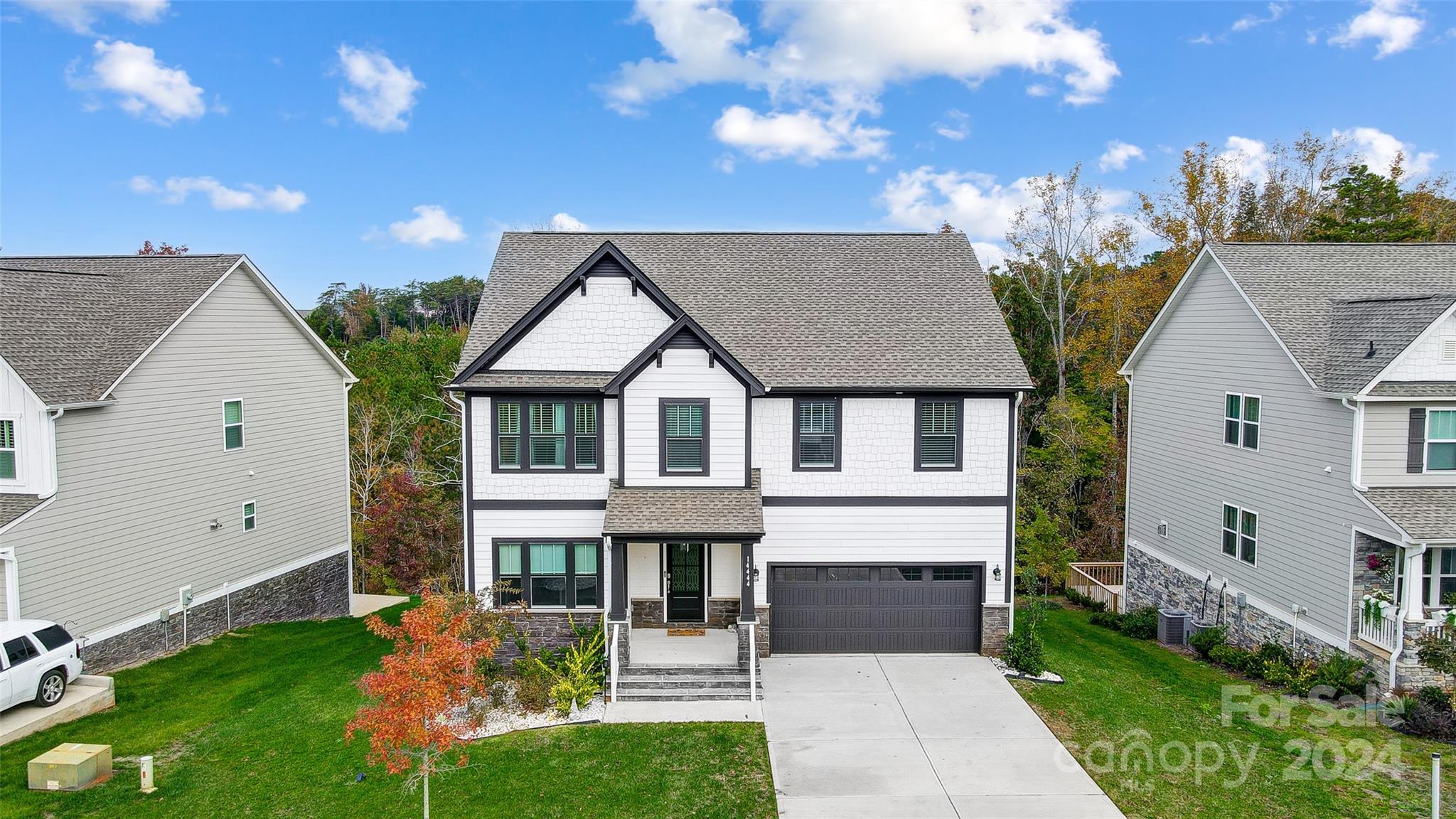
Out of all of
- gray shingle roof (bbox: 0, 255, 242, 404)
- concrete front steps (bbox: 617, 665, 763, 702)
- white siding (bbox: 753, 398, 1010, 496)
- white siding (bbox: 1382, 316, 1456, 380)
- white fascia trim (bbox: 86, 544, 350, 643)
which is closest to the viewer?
concrete front steps (bbox: 617, 665, 763, 702)

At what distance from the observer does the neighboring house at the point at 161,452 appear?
48.4ft

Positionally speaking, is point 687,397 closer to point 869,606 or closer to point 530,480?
point 530,480

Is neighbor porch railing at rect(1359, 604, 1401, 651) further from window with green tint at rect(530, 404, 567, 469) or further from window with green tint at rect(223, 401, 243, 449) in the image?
window with green tint at rect(223, 401, 243, 449)

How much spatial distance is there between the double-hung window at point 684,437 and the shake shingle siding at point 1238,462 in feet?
39.8

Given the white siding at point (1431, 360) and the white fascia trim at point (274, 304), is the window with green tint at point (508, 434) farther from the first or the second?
the white siding at point (1431, 360)

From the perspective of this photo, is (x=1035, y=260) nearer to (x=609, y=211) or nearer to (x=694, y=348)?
(x=609, y=211)

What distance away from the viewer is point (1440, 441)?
1534cm

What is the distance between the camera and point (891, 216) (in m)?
39.4

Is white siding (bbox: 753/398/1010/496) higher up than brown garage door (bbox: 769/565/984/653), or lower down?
higher up

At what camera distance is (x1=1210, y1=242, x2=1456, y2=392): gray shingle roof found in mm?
15422

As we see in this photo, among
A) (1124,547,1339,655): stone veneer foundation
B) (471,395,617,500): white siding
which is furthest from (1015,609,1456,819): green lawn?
(471,395,617,500): white siding

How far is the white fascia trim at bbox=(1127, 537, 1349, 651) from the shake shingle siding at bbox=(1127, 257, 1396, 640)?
0.08m

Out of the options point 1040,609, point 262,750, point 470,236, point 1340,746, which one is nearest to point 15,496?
point 262,750

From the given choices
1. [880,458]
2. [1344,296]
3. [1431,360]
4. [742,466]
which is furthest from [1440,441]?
[742,466]
